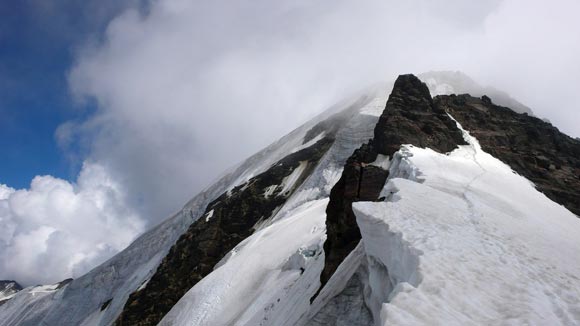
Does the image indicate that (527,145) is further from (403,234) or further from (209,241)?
(209,241)

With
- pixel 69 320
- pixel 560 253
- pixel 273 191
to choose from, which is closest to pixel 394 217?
pixel 560 253

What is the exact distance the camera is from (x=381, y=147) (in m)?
27.8

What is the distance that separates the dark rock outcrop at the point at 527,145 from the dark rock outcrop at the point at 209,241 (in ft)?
103

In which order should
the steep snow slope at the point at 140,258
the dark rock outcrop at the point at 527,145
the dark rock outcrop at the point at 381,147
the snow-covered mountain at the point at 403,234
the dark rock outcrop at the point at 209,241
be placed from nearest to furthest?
the snow-covered mountain at the point at 403,234
the dark rock outcrop at the point at 381,147
the dark rock outcrop at the point at 527,145
the dark rock outcrop at the point at 209,241
the steep snow slope at the point at 140,258

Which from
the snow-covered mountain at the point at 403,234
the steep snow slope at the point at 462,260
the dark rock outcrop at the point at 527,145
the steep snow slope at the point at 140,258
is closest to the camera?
the steep snow slope at the point at 462,260

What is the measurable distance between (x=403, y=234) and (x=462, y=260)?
139 cm

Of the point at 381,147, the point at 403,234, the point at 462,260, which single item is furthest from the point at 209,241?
the point at 462,260

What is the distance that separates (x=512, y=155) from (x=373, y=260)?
82.0ft

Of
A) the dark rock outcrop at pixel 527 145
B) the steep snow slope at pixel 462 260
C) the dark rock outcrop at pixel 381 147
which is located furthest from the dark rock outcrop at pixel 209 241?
the steep snow slope at pixel 462 260

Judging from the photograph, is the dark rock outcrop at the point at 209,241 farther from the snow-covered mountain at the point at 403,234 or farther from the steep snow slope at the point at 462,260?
the steep snow slope at the point at 462,260

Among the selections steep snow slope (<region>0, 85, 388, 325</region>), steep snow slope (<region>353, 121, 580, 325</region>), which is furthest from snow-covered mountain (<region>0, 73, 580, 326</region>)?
steep snow slope (<region>0, 85, 388, 325</region>)

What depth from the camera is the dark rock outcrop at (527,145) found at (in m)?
29.1

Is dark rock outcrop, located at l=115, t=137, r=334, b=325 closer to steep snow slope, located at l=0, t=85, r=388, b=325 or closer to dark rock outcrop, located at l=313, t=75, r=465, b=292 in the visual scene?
steep snow slope, located at l=0, t=85, r=388, b=325

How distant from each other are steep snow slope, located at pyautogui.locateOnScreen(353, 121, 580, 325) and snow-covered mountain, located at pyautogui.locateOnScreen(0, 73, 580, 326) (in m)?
0.04
